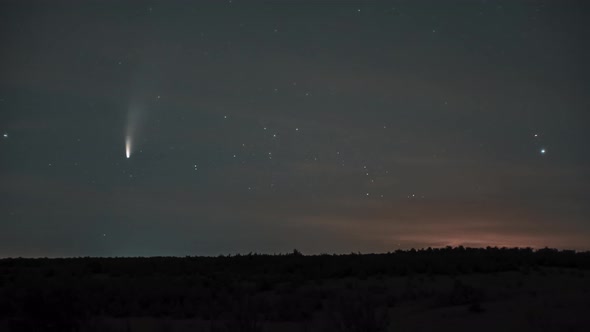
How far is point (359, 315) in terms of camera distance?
550 inches

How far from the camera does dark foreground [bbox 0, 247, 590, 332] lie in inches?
598

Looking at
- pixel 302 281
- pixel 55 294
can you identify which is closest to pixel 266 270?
pixel 302 281

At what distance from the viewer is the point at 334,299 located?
21719 millimetres

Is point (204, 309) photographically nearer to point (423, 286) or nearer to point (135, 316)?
point (135, 316)

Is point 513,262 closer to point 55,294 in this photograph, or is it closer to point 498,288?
point 498,288

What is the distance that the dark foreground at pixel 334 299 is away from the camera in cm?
1519

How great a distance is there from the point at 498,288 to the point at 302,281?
9.59 m

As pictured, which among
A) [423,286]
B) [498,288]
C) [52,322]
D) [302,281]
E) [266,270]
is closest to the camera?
[52,322]

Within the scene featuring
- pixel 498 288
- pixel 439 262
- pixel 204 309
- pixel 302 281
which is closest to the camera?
pixel 204 309

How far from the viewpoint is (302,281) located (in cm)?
2945

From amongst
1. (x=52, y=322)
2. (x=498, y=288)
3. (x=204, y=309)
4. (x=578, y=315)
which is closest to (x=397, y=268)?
(x=498, y=288)

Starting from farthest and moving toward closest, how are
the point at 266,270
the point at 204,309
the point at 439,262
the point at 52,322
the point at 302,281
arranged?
1. the point at 266,270
2. the point at 439,262
3. the point at 302,281
4. the point at 204,309
5. the point at 52,322

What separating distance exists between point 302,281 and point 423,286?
645cm

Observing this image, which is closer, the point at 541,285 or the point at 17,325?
the point at 17,325
